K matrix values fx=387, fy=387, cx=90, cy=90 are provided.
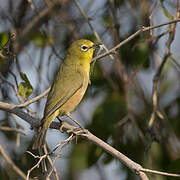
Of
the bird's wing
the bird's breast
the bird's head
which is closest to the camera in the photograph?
the bird's wing

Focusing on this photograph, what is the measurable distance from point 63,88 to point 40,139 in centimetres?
90

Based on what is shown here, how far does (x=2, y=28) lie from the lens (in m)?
4.94

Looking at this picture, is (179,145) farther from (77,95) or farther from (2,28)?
(2,28)

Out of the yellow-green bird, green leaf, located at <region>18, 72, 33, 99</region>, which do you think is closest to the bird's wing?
the yellow-green bird

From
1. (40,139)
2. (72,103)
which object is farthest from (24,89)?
(72,103)

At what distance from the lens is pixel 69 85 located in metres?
4.35

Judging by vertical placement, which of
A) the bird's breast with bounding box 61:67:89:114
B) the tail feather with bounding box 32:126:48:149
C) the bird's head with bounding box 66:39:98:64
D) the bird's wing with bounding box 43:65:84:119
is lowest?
the tail feather with bounding box 32:126:48:149

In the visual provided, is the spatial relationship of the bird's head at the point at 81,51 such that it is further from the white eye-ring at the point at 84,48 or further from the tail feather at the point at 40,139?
the tail feather at the point at 40,139

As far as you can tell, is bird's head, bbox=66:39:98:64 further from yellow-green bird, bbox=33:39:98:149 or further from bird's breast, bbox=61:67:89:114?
Answer: bird's breast, bbox=61:67:89:114

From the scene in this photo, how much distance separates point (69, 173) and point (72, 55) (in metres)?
1.88

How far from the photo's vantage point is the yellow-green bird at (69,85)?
149 inches

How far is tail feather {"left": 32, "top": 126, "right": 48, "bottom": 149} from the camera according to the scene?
11.5 feet

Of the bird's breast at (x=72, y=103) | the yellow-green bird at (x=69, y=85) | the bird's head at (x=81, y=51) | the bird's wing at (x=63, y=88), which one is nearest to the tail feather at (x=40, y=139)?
the yellow-green bird at (x=69, y=85)

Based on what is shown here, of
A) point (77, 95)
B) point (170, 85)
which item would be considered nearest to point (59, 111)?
point (77, 95)
